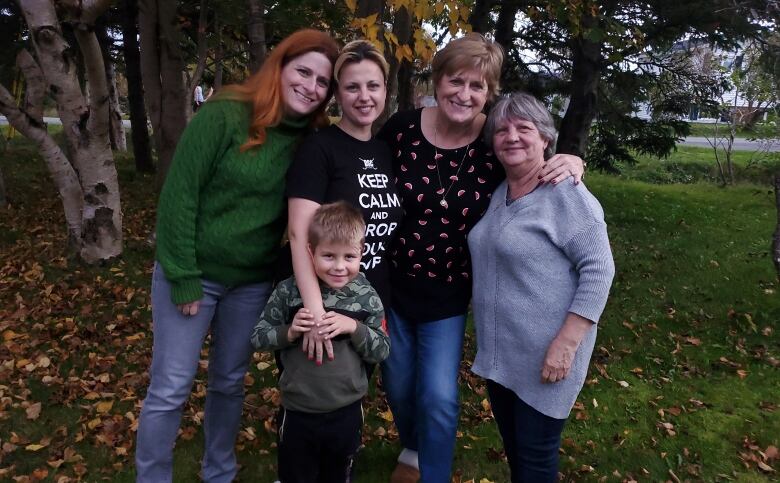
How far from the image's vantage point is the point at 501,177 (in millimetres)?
2791

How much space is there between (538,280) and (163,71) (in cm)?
658

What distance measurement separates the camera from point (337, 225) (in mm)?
2344

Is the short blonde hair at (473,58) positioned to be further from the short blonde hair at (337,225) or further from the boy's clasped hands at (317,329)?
the boy's clasped hands at (317,329)

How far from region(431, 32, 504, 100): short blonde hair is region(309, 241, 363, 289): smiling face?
938mm

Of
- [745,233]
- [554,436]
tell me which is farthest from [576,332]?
[745,233]

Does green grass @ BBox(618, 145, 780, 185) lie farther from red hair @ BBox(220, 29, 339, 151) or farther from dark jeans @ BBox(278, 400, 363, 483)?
dark jeans @ BBox(278, 400, 363, 483)

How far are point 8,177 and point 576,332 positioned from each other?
12.1 m

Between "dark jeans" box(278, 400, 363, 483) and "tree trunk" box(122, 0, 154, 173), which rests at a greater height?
"tree trunk" box(122, 0, 154, 173)

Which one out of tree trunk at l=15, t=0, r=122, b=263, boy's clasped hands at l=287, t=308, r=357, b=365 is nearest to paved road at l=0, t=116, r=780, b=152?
tree trunk at l=15, t=0, r=122, b=263

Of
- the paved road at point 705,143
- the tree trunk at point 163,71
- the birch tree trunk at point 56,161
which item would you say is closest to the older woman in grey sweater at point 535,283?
the birch tree trunk at point 56,161

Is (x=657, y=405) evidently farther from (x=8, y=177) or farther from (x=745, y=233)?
(x=8, y=177)

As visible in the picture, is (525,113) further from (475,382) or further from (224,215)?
(475,382)

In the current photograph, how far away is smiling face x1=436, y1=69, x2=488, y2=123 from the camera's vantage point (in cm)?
264

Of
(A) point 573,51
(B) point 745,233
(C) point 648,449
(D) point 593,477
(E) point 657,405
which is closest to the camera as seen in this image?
(D) point 593,477
